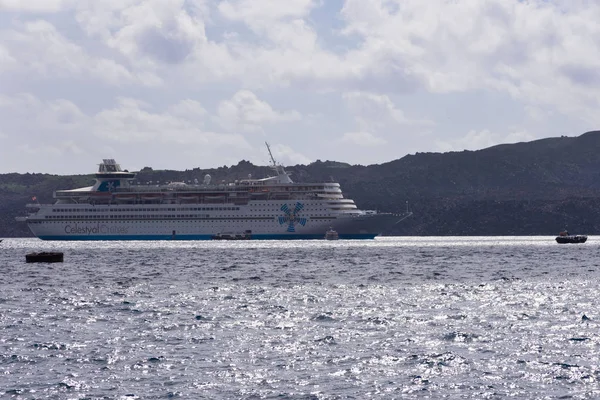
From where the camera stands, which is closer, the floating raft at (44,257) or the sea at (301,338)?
the sea at (301,338)

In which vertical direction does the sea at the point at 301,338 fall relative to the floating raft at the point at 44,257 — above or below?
below

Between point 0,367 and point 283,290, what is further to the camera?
point 283,290

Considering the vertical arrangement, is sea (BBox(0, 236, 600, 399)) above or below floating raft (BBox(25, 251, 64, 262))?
below

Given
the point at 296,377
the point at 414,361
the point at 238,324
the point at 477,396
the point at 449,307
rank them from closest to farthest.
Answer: the point at 477,396 < the point at 296,377 < the point at 414,361 < the point at 238,324 < the point at 449,307

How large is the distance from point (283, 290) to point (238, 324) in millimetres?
21520

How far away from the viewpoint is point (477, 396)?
108 feet

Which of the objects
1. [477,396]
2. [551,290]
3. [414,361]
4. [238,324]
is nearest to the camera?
[477,396]

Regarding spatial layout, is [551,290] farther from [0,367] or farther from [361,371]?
[0,367]

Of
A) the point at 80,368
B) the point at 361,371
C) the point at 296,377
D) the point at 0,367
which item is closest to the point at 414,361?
the point at 361,371

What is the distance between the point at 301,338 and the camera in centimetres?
4544

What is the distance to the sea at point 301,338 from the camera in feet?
114

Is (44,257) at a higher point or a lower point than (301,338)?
higher

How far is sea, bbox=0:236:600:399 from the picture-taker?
34.7 metres

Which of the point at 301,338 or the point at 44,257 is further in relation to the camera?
the point at 44,257
